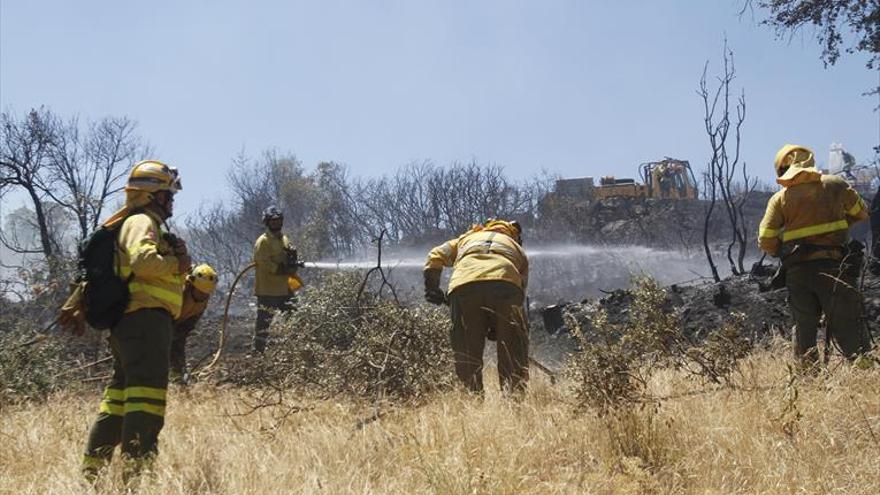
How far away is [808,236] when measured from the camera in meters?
5.77

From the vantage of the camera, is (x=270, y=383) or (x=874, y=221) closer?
(x=270, y=383)

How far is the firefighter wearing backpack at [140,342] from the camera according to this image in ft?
13.3

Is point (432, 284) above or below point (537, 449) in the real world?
above

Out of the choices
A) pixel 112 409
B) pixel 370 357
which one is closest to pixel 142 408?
pixel 112 409

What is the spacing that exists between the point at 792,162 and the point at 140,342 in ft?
14.2

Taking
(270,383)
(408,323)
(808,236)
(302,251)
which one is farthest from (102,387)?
(302,251)

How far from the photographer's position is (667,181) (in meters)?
28.7

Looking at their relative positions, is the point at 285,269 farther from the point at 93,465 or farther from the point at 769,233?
the point at 93,465

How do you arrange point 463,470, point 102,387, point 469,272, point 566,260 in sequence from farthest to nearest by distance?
point 566,260, point 102,387, point 469,272, point 463,470

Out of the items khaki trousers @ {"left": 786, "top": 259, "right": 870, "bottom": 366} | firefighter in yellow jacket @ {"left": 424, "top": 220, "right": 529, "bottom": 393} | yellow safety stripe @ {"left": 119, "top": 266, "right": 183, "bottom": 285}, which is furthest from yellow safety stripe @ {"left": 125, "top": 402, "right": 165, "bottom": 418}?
khaki trousers @ {"left": 786, "top": 259, "right": 870, "bottom": 366}

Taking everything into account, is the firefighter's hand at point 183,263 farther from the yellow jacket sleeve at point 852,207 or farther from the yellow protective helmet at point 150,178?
the yellow jacket sleeve at point 852,207

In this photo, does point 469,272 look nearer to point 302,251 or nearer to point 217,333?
point 217,333

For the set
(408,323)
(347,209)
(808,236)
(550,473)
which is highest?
(347,209)

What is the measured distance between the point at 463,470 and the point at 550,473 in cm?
52
